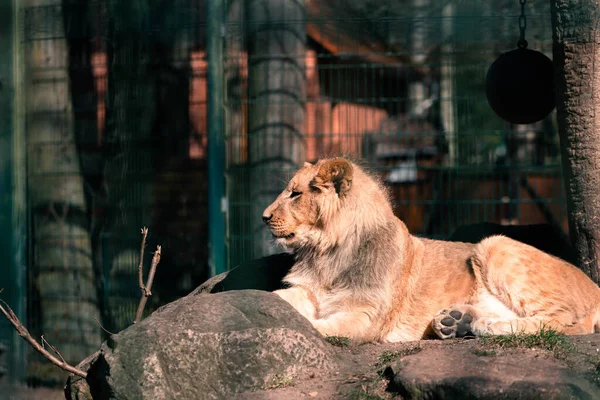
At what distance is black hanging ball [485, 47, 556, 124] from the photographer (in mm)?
7352

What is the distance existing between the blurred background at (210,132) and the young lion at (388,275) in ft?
7.32

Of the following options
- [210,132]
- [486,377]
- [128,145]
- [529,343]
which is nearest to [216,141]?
[210,132]

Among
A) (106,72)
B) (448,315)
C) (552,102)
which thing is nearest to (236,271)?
(448,315)

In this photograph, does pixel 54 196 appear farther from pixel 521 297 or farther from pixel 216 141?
pixel 521 297

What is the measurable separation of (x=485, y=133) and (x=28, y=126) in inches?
196

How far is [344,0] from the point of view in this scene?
357 inches

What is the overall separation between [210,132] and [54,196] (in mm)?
2174

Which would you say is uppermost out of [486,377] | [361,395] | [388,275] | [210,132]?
[210,132]

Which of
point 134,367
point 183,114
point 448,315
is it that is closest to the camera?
point 134,367

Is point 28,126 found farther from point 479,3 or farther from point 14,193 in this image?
point 479,3

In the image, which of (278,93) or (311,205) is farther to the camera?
(278,93)

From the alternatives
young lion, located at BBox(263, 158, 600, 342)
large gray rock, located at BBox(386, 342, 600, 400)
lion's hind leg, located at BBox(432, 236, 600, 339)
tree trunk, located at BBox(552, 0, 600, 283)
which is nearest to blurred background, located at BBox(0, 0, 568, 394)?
tree trunk, located at BBox(552, 0, 600, 283)

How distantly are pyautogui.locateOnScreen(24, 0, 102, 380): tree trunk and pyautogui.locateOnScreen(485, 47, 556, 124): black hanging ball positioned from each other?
475 centimetres

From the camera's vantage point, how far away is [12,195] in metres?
9.83
